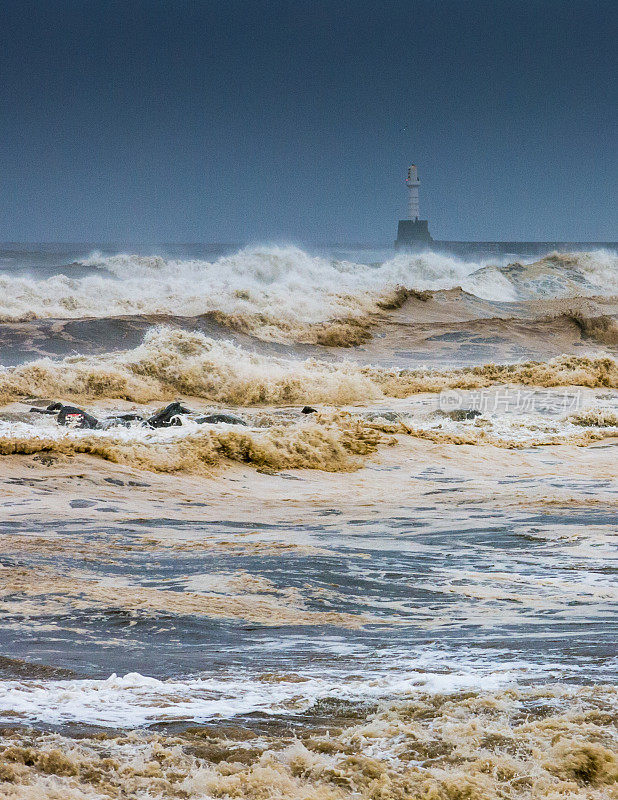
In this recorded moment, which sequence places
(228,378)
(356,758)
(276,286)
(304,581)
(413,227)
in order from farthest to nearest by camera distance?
1. (413,227)
2. (276,286)
3. (228,378)
4. (304,581)
5. (356,758)

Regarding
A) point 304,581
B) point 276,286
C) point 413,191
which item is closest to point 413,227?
point 413,191

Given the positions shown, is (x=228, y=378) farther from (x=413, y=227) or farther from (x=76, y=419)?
(x=413, y=227)

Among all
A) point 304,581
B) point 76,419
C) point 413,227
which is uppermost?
point 413,227

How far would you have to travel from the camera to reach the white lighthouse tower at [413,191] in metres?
61.4

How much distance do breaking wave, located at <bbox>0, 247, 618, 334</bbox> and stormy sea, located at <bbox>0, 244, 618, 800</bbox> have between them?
32.1 ft

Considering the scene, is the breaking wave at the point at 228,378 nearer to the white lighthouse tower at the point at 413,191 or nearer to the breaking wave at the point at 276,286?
the breaking wave at the point at 276,286

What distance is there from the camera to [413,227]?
61.3 metres

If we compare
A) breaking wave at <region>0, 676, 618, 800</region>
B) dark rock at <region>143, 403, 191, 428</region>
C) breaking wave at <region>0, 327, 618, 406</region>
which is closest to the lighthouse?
breaking wave at <region>0, 327, 618, 406</region>

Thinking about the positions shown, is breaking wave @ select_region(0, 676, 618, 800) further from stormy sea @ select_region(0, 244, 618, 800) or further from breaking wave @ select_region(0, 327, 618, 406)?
breaking wave @ select_region(0, 327, 618, 406)

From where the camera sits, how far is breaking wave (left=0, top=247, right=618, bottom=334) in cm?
2522

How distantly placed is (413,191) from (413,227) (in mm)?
2717

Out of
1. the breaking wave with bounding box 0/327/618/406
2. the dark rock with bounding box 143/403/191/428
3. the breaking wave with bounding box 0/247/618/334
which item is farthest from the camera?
the breaking wave with bounding box 0/247/618/334

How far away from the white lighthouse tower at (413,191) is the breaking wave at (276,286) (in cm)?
1492

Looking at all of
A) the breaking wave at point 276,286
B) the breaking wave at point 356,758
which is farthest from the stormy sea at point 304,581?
the breaking wave at point 276,286
